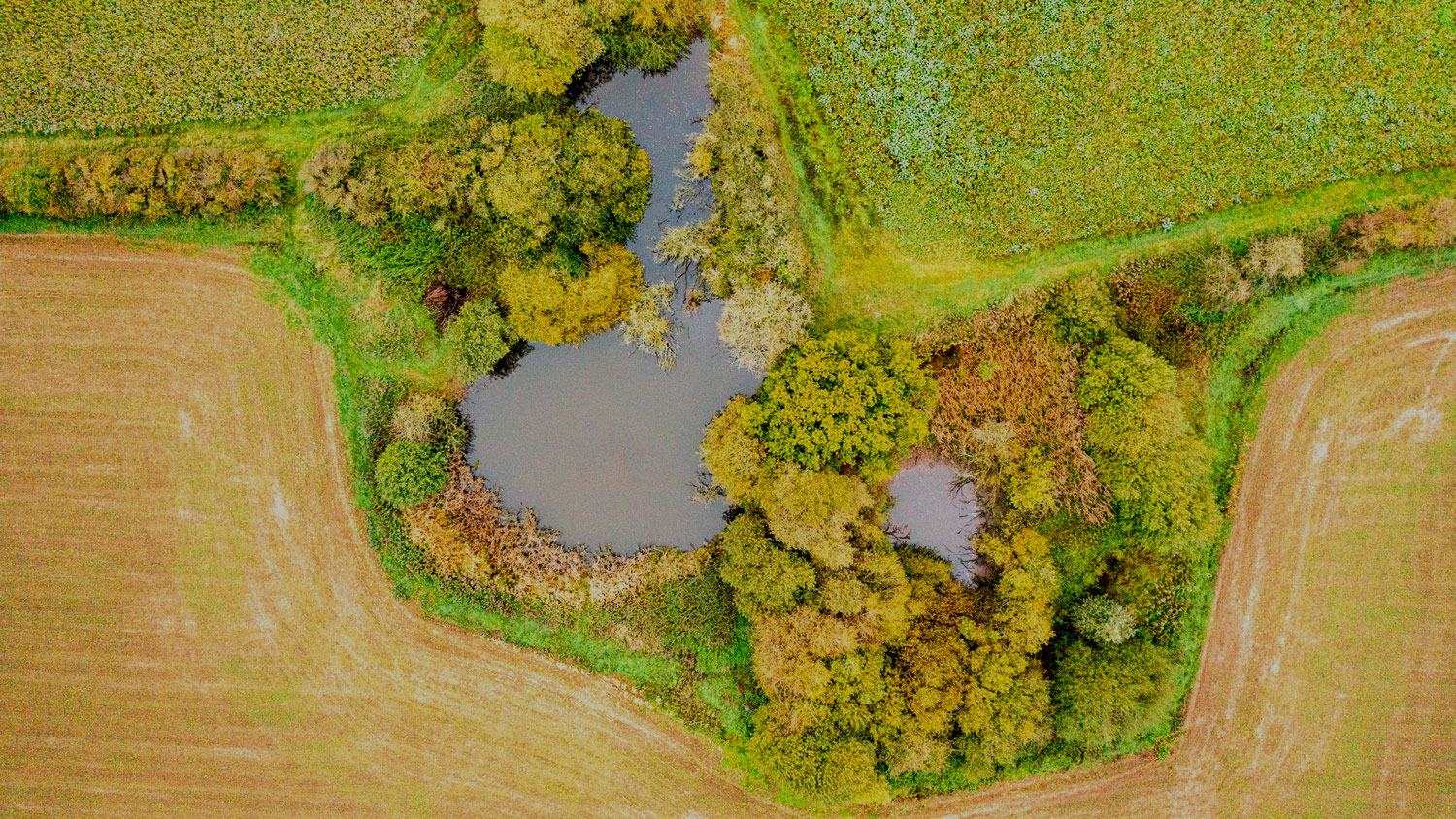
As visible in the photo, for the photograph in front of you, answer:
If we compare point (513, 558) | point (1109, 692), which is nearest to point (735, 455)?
point (513, 558)

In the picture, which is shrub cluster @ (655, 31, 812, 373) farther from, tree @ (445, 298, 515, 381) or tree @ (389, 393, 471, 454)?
tree @ (389, 393, 471, 454)

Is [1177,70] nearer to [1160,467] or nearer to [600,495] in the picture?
[1160,467]

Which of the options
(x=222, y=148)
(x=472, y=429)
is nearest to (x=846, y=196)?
(x=472, y=429)

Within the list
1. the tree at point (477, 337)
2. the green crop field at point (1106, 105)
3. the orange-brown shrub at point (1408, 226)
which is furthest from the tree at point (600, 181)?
the orange-brown shrub at point (1408, 226)

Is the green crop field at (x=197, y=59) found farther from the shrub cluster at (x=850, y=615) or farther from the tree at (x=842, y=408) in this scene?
the shrub cluster at (x=850, y=615)

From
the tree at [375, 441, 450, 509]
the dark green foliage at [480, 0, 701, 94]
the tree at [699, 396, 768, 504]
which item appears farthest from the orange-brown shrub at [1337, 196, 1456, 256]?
the tree at [375, 441, 450, 509]

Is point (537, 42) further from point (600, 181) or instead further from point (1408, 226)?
point (1408, 226)
